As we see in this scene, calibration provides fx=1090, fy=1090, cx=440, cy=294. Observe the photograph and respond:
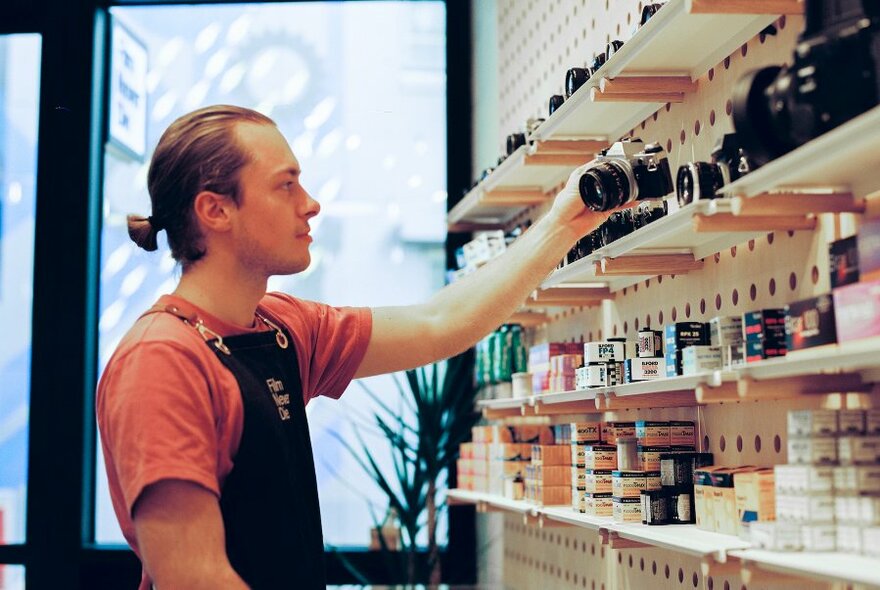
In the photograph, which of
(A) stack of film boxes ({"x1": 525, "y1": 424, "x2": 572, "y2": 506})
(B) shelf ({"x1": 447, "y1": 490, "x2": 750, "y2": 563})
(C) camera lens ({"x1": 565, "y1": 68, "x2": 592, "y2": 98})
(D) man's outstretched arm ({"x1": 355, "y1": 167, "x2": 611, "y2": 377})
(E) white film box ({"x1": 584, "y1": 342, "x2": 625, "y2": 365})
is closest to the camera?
(B) shelf ({"x1": 447, "y1": 490, "x2": 750, "y2": 563})

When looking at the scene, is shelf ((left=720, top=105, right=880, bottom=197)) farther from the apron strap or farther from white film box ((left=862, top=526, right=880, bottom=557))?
the apron strap

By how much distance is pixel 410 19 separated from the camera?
19.7ft

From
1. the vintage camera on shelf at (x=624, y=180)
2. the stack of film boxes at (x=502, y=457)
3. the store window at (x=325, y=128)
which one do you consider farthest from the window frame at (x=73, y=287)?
the vintage camera on shelf at (x=624, y=180)

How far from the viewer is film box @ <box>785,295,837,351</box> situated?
6.03 feet

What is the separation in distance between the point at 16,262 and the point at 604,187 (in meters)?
4.44

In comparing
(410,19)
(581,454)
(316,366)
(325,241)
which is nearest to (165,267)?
(325,241)

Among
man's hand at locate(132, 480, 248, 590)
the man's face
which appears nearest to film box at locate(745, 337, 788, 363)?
the man's face

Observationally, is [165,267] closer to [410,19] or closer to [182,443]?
[410,19]

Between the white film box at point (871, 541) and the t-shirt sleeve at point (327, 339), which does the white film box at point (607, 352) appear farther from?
the white film box at point (871, 541)

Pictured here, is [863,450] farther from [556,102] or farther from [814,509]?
[556,102]

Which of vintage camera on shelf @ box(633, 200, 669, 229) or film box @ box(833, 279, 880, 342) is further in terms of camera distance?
vintage camera on shelf @ box(633, 200, 669, 229)

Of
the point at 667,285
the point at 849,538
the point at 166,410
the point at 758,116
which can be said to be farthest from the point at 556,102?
the point at 166,410

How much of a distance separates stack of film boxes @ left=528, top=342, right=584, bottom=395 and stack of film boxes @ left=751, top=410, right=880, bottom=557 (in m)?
1.39

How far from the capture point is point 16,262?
19.3 feet
